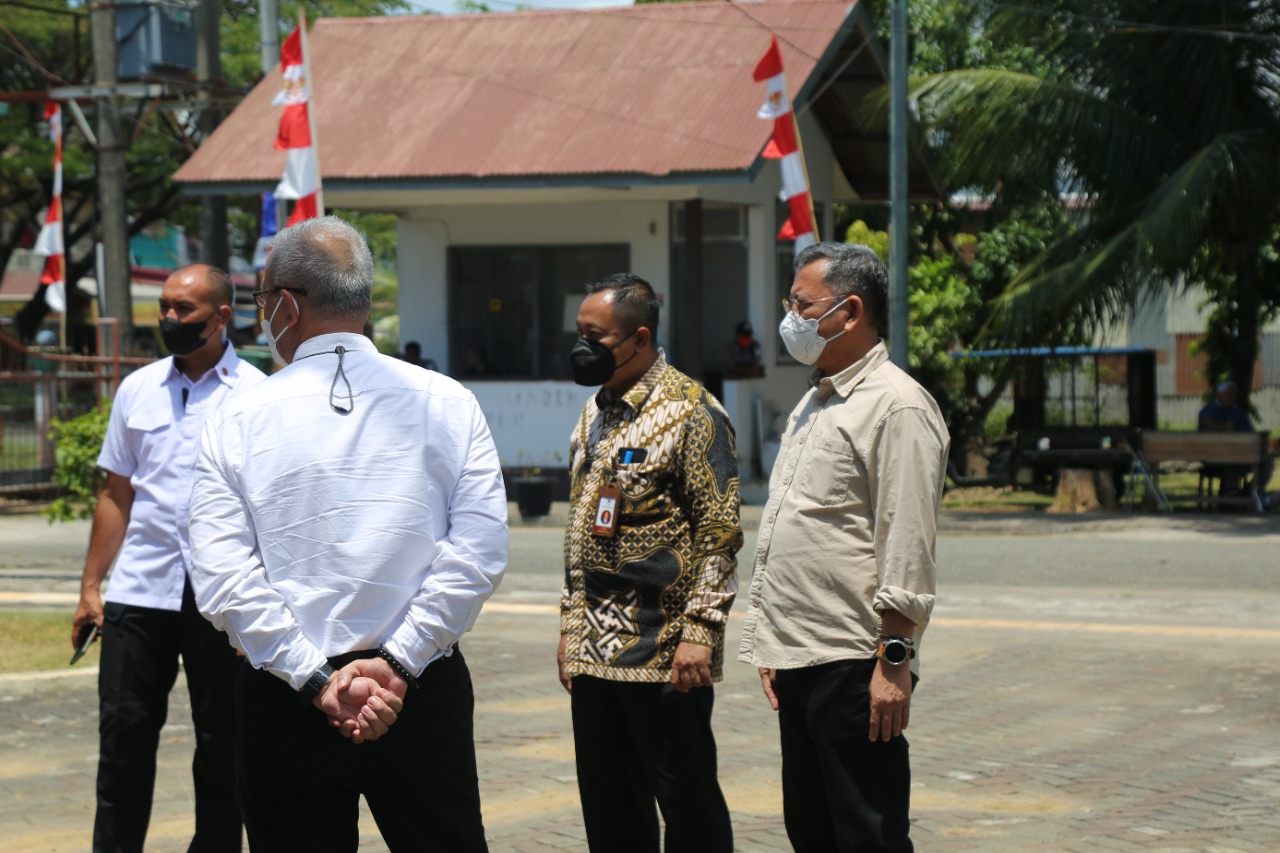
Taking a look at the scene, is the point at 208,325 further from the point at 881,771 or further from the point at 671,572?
the point at 881,771

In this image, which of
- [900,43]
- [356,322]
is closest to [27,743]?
[356,322]

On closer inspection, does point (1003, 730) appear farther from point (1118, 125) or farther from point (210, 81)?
point (210, 81)

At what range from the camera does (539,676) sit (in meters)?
9.10

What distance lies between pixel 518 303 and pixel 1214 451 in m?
8.94

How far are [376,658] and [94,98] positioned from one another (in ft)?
60.3

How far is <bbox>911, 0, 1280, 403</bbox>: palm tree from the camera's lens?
19266mm

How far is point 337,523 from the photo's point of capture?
336cm

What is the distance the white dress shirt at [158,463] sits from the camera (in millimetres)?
5246

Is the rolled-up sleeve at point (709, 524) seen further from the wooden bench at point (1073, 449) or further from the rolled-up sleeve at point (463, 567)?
the wooden bench at point (1073, 449)

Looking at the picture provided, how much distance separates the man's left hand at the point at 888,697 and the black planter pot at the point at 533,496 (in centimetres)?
1471

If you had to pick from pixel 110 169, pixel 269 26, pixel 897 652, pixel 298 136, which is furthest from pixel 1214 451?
pixel 897 652

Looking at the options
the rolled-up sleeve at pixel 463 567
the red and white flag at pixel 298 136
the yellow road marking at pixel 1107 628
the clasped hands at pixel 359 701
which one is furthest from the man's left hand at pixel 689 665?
the red and white flag at pixel 298 136

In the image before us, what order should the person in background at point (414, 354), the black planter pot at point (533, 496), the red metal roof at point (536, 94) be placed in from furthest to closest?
the person in background at point (414, 354) < the red metal roof at point (536, 94) < the black planter pot at point (533, 496)

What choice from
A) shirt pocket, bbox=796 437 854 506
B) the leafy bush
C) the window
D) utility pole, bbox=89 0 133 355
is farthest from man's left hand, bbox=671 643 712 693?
the window
